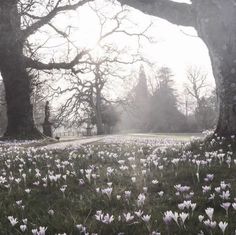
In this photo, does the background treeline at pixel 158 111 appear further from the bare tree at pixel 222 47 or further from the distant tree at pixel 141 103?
the bare tree at pixel 222 47

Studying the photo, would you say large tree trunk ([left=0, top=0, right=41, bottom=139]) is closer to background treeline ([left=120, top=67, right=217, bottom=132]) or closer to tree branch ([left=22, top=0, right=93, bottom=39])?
tree branch ([left=22, top=0, right=93, bottom=39])

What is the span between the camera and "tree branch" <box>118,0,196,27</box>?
1333 centimetres

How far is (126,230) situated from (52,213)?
1088mm

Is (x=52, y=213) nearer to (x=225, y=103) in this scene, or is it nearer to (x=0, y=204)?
(x=0, y=204)

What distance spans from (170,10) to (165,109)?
79671 millimetres

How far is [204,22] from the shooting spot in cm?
1228

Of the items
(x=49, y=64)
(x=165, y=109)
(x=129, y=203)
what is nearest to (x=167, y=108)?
(x=165, y=109)

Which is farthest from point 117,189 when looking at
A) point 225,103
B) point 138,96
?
point 138,96

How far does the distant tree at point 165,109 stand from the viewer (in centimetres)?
9044

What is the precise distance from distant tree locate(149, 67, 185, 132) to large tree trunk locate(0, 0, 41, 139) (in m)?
59.3

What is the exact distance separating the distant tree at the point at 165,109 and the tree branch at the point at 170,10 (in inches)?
2907

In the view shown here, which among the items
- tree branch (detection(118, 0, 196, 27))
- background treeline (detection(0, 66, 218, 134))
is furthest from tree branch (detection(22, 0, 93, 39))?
background treeline (detection(0, 66, 218, 134))

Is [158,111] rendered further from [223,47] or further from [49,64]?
[223,47]

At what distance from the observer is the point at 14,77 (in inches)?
1166
